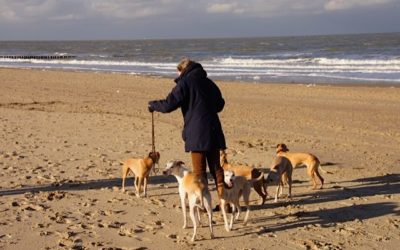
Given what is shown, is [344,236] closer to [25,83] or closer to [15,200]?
[15,200]

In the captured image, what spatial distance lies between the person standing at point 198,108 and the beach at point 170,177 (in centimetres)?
93

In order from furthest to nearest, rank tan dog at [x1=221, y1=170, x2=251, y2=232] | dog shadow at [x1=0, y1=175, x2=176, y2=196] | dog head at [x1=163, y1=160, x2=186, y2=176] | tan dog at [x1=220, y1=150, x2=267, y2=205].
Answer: dog shadow at [x1=0, y1=175, x2=176, y2=196]
tan dog at [x1=220, y1=150, x2=267, y2=205]
tan dog at [x1=221, y1=170, x2=251, y2=232]
dog head at [x1=163, y1=160, x2=186, y2=176]

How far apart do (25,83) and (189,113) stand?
2233 centimetres

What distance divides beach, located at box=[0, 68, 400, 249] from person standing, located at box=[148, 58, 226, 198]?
3.05ft

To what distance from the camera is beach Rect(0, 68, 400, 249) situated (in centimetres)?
626

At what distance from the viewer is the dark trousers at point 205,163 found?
21.1ft

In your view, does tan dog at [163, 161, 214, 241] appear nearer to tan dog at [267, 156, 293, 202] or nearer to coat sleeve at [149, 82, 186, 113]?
coat sleeve at [149, 82, 186, 113]

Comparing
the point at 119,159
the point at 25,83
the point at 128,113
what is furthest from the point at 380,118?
the point at 25,83

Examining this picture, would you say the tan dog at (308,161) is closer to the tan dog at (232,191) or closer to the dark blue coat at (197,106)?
the tan dog at (232,191)

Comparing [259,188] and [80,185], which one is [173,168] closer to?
[259,188]

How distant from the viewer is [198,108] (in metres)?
6.27

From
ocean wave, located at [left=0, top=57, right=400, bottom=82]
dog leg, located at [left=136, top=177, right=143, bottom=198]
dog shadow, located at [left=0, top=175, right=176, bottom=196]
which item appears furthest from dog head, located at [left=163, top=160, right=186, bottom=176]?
ocean wave, located at [left=0, top=57, right=400, bottom=82]

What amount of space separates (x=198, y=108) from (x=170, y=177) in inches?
119

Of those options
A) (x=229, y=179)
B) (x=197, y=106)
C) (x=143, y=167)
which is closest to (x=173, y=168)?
(x=229, y=179)
